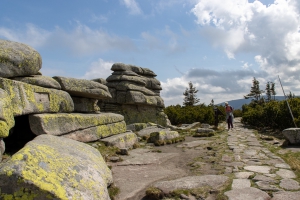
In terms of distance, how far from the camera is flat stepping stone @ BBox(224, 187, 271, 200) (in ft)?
16.0

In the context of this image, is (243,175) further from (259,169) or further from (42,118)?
(42,118)

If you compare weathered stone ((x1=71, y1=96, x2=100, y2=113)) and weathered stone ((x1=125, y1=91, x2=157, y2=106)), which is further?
weathered stone ((x1=125, y1=91, x2=157, y2=106))

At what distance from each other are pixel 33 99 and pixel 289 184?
24.8 ft

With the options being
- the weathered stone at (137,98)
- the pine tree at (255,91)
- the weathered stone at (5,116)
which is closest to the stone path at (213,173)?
the weathered stone at (5,116)

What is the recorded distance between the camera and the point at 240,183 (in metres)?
5.76

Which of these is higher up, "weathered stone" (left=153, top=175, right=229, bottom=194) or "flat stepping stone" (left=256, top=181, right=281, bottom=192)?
"weathered stone" (left=153, top=175, right=229, bottom=194)

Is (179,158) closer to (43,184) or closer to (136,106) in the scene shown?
(43,184)

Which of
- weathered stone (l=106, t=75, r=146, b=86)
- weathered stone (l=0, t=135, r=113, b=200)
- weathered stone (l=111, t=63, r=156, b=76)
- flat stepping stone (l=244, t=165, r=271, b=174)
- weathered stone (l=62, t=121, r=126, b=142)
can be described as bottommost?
flat stepping stone (l=244, t=165, r=271, b=174)

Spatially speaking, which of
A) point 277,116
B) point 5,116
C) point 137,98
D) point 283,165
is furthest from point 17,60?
point 277,116

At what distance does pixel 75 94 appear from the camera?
38.6 ft

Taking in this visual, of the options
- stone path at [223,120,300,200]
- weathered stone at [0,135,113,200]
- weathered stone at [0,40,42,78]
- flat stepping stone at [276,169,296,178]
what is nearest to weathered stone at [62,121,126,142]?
weathered stone at [0,40,42,78]

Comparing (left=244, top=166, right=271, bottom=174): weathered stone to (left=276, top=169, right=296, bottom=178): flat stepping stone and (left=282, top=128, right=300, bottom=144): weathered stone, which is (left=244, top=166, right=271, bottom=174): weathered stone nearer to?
(left=276, top=169, right=296, bottom=178): flat stepping stone

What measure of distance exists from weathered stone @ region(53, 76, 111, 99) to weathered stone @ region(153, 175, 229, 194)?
6.44 metres

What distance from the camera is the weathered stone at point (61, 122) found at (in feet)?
26.1
